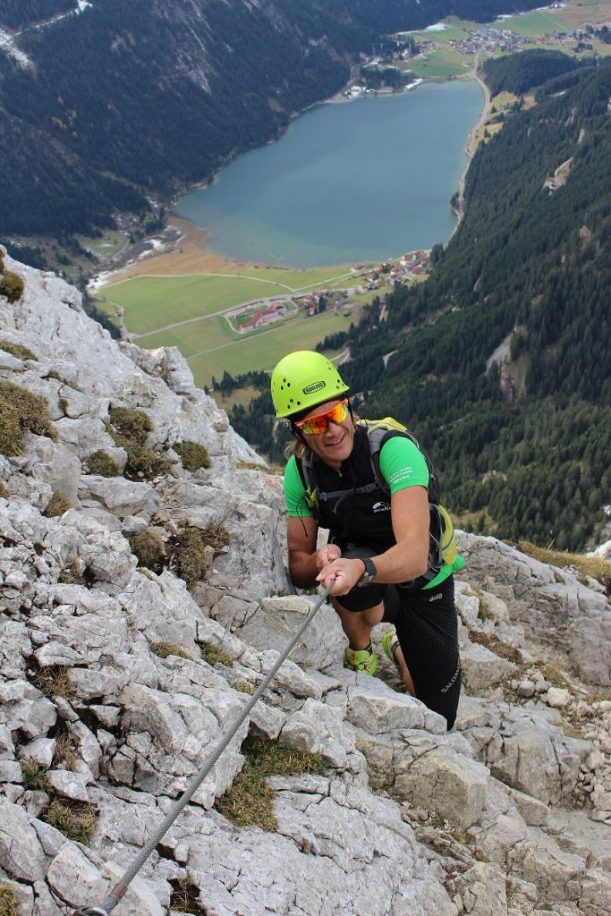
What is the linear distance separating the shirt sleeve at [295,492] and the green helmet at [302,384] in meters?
1.19

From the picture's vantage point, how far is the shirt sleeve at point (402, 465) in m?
9.19

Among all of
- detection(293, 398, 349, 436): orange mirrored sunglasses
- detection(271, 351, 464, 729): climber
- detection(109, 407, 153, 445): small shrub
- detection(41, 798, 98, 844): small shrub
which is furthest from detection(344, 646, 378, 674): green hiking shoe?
detection(109, 407, 153, 445): small shrub

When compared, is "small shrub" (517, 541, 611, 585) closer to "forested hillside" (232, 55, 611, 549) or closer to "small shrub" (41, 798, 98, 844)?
"small shrub" (41, 798, 98, 844)

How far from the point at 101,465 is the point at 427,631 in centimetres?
705

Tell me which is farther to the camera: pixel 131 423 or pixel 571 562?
pixel 571 562

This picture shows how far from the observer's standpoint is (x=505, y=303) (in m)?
196

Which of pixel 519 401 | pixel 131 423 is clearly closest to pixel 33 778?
pixel 131 423

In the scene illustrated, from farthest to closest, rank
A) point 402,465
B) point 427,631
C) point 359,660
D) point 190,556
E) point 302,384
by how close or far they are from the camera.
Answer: point 190,556, point 359,660, point 427,631, point 402,465, point 302,384

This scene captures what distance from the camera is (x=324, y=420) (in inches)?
368

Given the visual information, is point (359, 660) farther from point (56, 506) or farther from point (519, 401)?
point (519, 401)

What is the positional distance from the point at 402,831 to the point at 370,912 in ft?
4.45

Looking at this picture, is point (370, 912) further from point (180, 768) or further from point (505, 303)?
point (505, 303)

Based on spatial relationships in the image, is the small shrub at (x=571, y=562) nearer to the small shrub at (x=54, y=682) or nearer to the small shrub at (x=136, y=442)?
the small shrub at (x=136, y=442)

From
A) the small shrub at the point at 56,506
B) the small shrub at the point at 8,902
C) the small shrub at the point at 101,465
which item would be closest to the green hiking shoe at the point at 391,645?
the small shrub at the point at 56,506
